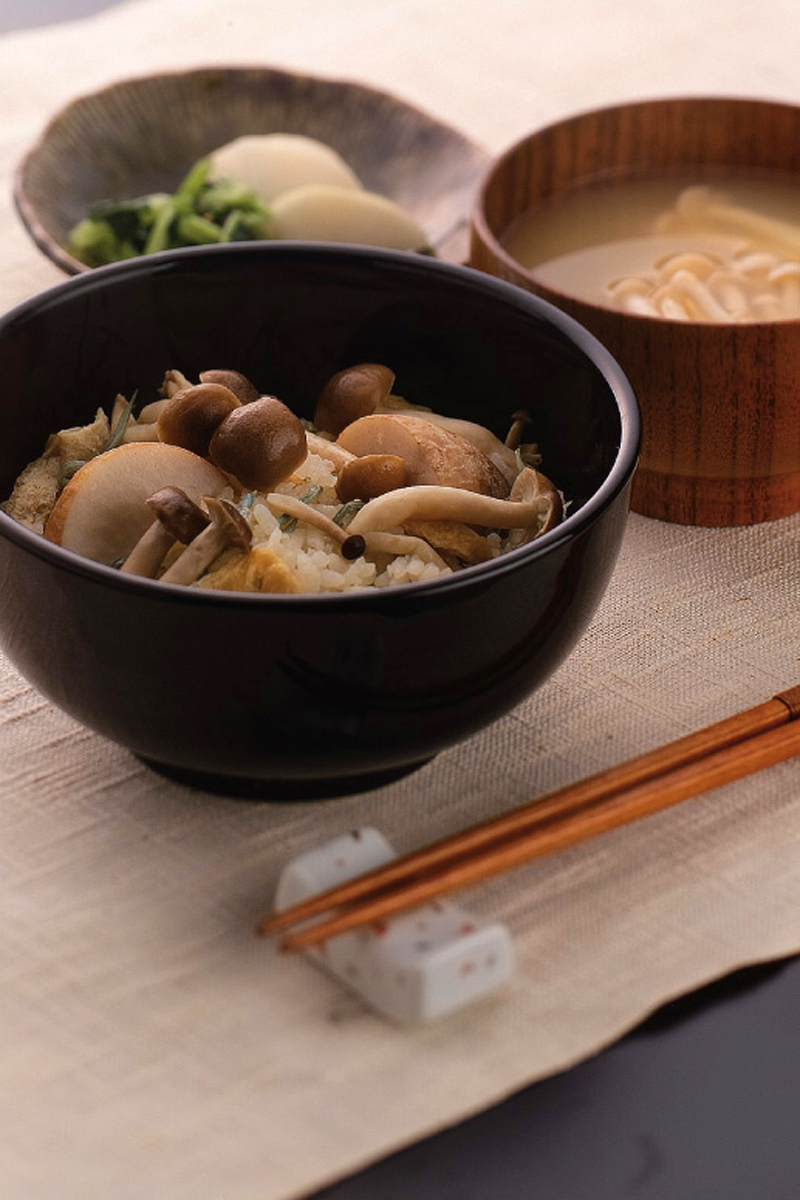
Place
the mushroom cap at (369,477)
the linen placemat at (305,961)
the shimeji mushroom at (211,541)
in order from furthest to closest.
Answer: the mushroom cap at (369,477), the shimeji mushroom at (211,541), the linen placemat at (305,961)

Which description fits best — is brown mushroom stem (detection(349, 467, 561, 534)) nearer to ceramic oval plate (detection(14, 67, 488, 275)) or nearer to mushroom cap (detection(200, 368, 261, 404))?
mushroom cap (detection(200, 368, 261, 404))

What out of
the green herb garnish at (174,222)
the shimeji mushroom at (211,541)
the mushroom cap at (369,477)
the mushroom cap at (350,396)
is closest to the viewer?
the shimeji mushroom at (211,541)

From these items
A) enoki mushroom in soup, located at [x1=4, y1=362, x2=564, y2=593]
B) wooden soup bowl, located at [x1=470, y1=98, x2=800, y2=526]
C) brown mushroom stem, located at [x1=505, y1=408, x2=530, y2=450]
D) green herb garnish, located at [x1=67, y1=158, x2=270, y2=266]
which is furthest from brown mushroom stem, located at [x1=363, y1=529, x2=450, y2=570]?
green herb garnish, located at [x1=67, y1=158, x2=270, y2=266]

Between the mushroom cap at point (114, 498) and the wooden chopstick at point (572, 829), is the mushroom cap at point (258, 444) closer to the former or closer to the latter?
the mushroom cap at point (114, 498)

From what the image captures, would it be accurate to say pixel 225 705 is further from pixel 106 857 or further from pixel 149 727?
pixel 106 857

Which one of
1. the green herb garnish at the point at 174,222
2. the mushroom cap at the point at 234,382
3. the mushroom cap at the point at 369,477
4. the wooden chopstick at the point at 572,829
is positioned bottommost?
the wooden chopstick at the point at 572,829

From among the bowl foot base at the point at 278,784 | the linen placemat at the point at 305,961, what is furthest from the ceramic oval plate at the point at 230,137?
the bowl foot base at the point at 278,784

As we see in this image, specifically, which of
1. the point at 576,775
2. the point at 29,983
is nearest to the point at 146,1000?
the point at 29,983
